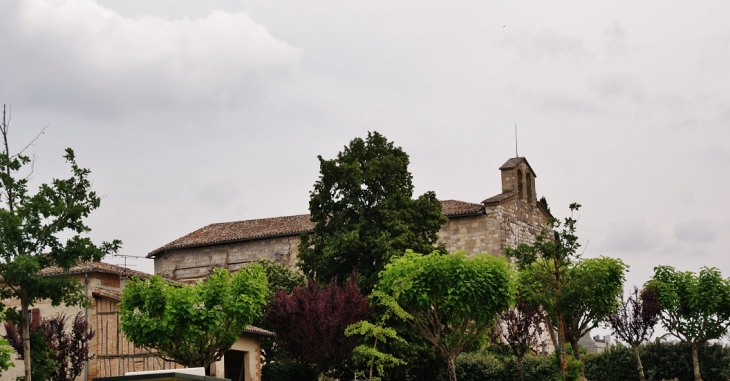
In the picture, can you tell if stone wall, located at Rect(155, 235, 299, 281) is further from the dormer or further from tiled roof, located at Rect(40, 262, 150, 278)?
tiled roof, located at Rect(40, 262, 150, 278)

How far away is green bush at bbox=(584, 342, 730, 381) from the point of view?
34.2 m

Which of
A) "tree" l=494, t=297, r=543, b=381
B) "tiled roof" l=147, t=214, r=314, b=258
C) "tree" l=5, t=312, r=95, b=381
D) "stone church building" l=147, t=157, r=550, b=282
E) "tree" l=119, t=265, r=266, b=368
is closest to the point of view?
"tree" l=119, t=265, r=266, b=368

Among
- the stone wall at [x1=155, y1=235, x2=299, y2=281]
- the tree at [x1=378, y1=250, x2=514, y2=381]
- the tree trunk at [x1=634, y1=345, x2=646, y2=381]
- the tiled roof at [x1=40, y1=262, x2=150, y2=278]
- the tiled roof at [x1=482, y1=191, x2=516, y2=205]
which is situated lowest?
the tree trunk at [x1=634, y1=345, x2=646, y2=381]

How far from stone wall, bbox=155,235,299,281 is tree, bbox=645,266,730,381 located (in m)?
18.2

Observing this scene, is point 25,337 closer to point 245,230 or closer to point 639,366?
point 639,366

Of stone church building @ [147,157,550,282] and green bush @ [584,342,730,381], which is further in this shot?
stone church building @ [147,157,550,282]

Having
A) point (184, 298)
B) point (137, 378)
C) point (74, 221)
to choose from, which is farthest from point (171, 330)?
point (137, 378)

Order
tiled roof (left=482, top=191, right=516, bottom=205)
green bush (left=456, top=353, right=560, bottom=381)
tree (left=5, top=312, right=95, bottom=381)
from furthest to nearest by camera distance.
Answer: tiled roof (left=482, top=191, right=516, bottom=205) → green bush (left=456, top=353, right=560, bottom=381) → tree (left=5, top=312, right=95, bottom=381)

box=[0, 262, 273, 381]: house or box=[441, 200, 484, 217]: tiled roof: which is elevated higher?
box=[441, 200, 484, 217]: tiled roof

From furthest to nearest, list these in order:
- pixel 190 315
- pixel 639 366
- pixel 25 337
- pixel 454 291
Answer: pixel 639 366 → pixel 454 291 → pixel 190 315 → pixel 25 337

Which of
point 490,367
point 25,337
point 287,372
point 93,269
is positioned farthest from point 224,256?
point 25,337

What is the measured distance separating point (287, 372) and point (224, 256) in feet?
55.4

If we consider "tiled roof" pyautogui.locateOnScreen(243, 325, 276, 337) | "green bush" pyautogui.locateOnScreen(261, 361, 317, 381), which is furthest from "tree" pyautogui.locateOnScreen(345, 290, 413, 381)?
"tiled roof" pyautogui.locateOnScreen(243, 325, 276, 337)

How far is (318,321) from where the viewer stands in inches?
1107
